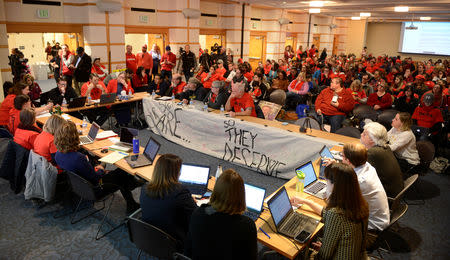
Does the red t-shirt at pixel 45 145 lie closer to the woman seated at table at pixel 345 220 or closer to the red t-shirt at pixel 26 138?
the red t-shirt at pixel 26 138

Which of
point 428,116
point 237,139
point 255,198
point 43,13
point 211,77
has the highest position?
point 43,13

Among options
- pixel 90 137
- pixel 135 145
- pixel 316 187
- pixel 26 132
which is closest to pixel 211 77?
pixel 90 137

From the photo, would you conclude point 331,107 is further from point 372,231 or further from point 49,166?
point 49,166

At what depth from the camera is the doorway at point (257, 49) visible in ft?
56.4

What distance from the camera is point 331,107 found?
646cm

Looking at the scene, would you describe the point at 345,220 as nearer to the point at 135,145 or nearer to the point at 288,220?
the point at 288,220

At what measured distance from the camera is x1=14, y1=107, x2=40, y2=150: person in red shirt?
14.0 ft

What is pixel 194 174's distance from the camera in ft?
11.1

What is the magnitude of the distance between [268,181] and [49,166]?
10.2 feet

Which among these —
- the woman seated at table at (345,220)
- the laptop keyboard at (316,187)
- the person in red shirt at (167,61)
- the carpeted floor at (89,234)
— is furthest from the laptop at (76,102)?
the woman seated at table at (345,220)

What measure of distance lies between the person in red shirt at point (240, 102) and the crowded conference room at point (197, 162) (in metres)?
0.03

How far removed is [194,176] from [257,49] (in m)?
15.2

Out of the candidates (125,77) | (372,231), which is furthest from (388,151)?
(125,77)

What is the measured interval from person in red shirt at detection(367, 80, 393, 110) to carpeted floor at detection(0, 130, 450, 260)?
271cm
